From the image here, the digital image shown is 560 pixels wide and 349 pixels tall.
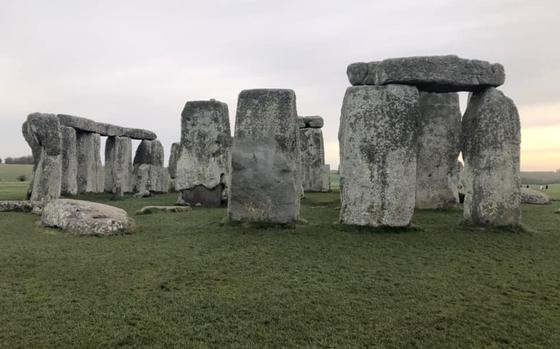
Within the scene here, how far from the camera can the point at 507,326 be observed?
16.1ft

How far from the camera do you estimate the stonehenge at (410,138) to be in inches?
361

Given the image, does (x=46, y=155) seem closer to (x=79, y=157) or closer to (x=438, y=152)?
(x=79, y=157)

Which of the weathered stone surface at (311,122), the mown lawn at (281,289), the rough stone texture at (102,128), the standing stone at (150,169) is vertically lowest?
the mown lawn at (281,289)

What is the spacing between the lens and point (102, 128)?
68.1ft

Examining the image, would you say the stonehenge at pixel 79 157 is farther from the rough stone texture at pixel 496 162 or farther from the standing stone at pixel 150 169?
the rough stone texture at pixel 496 162

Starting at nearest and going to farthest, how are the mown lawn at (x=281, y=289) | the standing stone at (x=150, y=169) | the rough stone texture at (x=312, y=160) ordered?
the mown lawn at (x=281, y=289), the standing stone at (x=150, y=169), the rough stone texture at (x=312, y=160)

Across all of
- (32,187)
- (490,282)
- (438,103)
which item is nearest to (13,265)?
(490,282)

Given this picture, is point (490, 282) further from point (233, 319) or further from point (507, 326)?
point (233, 319)

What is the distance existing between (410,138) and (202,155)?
7.48m

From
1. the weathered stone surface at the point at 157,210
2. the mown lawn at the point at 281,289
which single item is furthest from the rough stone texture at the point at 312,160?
the mown lawn at the point at 281,289

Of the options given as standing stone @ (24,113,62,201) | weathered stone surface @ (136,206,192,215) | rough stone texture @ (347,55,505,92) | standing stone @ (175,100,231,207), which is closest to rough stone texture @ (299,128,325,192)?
standing stone @ (175,100,231,207)

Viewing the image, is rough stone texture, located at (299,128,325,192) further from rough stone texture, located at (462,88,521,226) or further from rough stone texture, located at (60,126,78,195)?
rough stone texture, located at (462,88,521,226)

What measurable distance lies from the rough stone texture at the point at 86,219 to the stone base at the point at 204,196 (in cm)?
501

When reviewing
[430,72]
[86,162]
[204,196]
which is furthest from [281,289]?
[86,162]
